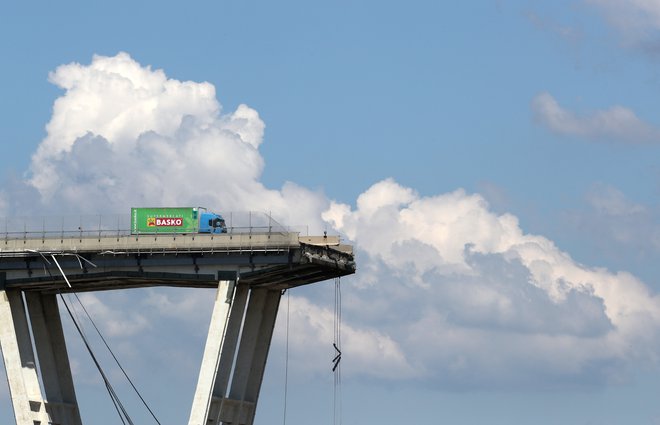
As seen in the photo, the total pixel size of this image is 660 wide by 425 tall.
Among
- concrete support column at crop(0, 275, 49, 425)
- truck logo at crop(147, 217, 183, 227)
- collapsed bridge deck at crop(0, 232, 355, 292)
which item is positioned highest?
truck logo at crop(147, 217, 183, 227)

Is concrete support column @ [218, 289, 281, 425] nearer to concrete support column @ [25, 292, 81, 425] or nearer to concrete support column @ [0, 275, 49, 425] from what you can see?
concrete support column @ [25, 292, 81, 425]

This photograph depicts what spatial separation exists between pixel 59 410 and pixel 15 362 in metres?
6.89

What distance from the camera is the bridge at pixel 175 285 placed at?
14675 centimetres

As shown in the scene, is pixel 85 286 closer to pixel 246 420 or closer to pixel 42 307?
pixel 42 307

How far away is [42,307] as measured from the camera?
15788 centimetres

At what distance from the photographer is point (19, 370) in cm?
15262

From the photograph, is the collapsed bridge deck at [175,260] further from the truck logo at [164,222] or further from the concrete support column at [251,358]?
the concrete support column at [251,358]

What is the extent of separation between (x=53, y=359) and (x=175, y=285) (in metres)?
13.8

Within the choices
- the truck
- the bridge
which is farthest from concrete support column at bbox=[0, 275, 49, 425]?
the truck

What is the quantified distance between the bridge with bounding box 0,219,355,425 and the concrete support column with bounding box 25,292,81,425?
9 centimetres

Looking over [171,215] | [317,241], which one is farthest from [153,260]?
[317,241]

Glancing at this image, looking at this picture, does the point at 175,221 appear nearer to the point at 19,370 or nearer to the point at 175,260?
the point at 175,260

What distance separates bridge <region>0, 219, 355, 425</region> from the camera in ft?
481

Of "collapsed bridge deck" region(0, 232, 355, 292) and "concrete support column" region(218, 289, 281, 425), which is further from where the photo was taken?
"concrete support column" region(218, 289, 281, 425)
